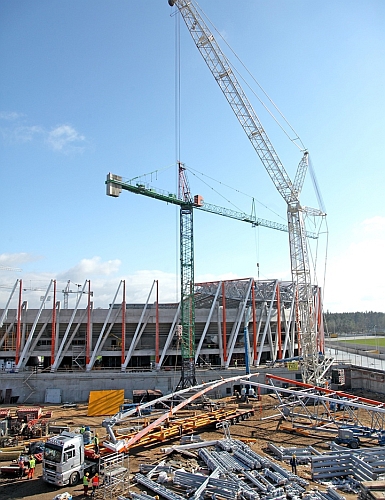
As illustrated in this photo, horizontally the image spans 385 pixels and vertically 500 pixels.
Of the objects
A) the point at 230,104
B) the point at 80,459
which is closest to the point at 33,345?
the point at 80,459

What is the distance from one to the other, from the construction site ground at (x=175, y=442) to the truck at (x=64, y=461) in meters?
0.44

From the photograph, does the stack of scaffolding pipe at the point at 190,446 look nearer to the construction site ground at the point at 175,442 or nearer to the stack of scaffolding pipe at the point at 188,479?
the construction site ground at the point at 175,442

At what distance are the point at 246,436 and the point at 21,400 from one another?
28.0 metres

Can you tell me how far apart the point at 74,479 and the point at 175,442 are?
813 centimetres

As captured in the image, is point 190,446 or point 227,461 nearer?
point 227,461

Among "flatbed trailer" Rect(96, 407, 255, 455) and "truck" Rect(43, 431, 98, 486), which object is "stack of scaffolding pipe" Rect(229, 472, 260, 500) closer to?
"flatbed trailer" Rect(96, 407, 255, 455)

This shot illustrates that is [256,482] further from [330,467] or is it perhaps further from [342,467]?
[342,467]

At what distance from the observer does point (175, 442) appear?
85.4 ft

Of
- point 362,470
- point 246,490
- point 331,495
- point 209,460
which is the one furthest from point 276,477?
point 362,470

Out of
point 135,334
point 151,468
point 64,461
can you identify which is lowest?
point 151,468

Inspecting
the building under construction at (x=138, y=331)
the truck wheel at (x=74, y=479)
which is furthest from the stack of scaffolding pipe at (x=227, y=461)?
the building under construction at (x=138, y=331)

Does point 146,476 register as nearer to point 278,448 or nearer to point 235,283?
point 278,448

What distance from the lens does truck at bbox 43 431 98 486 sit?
1905 cm

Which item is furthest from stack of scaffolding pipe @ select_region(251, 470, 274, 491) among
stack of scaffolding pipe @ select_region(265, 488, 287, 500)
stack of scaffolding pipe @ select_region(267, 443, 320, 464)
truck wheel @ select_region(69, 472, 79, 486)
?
truck wheel @ select_region(69, 472, 79, 486)
